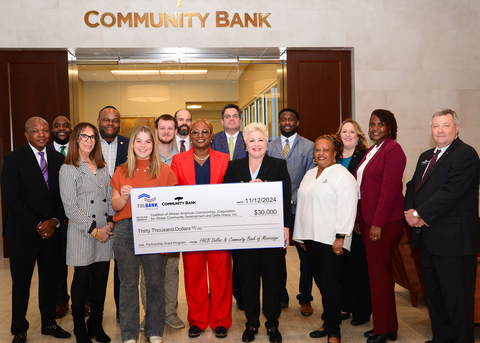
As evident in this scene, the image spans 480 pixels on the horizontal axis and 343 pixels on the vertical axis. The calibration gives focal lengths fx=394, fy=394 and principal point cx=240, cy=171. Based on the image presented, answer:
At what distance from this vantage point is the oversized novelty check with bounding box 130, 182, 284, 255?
3242mm

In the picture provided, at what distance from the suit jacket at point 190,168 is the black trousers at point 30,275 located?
4.22 ft

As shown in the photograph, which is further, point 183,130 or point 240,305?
point 183,130

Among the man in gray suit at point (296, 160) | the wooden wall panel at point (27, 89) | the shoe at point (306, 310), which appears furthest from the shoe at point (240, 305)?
the wooden wall panel at point (27, 89)

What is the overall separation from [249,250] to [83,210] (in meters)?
1.45

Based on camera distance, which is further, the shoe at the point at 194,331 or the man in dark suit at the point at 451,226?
the shoe at the point at 194,331

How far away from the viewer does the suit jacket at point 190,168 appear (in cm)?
365

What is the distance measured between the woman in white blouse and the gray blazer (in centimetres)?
176

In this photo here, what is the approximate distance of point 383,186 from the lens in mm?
3348

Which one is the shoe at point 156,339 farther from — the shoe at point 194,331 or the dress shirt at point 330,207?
the dress shirt at point 330,207

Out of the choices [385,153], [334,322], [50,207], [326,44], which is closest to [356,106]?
[326,44]

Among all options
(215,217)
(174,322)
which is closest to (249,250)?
(215,217)

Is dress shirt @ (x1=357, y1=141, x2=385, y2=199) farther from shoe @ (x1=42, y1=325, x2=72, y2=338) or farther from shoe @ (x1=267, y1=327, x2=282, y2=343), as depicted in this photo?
shoe @ (x1=42, y1=325, x2=72, y2=338)

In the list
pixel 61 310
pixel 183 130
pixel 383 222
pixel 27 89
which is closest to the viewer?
pixel 383 222

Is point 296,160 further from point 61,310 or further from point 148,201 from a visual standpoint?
point 61,310
